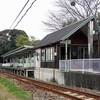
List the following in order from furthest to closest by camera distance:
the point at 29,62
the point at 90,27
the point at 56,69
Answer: the point at 29,62 < the point at 56,69 < the point at 90,27

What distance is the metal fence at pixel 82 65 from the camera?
42.3 ft

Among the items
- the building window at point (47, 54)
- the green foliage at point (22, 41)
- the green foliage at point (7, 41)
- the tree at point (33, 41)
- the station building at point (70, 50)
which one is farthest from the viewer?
the green foliage at point (7, 41)

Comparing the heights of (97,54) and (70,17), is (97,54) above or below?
below

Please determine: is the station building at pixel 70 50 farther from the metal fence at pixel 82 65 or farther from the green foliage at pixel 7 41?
the green foliage at pixel 7 41

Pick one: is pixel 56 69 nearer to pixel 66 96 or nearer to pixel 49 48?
pixel 49 48

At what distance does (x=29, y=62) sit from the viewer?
3059cm

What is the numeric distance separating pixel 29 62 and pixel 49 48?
9.90 metres

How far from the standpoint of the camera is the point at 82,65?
14.3 m

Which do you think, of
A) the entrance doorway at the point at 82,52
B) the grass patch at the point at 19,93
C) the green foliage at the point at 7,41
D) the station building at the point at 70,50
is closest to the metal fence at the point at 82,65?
the station building at the point at 70,50

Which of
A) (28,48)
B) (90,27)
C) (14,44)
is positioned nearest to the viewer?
(90,27)

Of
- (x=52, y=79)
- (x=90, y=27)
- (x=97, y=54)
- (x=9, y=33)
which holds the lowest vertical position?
(x=52, y=79)

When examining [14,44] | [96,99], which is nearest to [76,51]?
[96,99]

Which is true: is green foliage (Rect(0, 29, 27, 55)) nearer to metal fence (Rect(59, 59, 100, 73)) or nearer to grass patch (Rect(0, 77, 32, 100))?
metal fence (Rect(59, 59, 100, 73))

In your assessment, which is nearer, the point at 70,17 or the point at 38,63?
the point at 38,63
